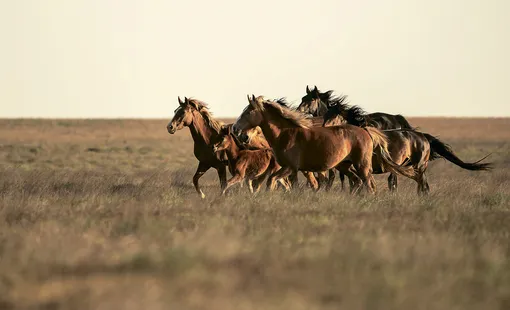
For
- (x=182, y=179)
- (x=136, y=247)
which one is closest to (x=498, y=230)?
(x=136, y=247)

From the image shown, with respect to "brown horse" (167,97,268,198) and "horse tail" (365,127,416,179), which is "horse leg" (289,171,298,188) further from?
"horse tail" (365,127,416,179)

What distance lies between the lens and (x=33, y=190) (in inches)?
546

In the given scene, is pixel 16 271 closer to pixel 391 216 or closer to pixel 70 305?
pixel 70 305

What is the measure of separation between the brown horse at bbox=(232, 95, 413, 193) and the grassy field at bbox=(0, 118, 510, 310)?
21.8 inches

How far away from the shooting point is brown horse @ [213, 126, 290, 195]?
47.1 feet

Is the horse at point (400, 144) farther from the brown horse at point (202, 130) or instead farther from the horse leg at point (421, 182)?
the brown horse at point (202, 130)

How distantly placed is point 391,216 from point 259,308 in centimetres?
537

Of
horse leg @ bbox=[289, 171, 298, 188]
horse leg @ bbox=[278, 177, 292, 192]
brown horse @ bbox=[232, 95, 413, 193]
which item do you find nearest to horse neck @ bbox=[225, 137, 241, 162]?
horse leg @ bbox=[278, 177, 292, 192]

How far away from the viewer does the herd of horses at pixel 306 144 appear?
12.7 meters

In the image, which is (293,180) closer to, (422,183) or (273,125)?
(273,125)

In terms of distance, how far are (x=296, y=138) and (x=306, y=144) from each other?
17cm

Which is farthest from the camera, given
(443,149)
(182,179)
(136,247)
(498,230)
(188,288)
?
(182,179)

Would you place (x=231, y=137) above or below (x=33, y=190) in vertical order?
above

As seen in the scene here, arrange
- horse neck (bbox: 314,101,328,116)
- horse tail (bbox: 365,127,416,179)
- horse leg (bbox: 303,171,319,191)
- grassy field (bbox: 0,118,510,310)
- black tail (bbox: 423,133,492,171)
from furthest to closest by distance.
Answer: horse neck (bbox: 314,101,328,116), black tail (bbox: 423,133,492,171), horse leg (bbox: 303,171,319,191), horse tail (bbox: 365,127,416,179), grassy field (bbox: 0,118,510,310)
